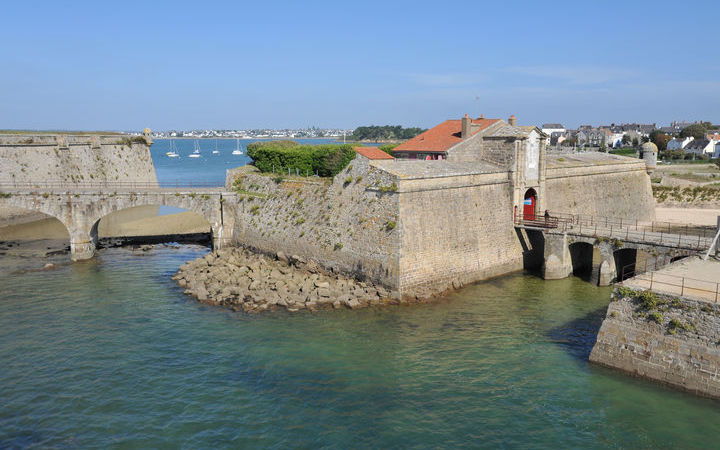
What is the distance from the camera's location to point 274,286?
28.0 meters

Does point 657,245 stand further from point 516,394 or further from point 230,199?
point 230,199

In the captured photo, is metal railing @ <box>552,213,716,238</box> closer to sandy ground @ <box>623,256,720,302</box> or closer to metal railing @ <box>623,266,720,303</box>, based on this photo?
sandy ground @ <box>623,256,720,302</box>

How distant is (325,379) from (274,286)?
10050mm

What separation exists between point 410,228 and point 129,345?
46.2 feet

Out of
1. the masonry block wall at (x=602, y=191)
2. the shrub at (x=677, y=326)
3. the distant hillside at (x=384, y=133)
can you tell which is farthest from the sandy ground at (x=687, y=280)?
the distant hillside at (x=384, y=133)

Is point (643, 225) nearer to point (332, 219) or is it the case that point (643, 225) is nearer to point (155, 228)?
point (332, 219)

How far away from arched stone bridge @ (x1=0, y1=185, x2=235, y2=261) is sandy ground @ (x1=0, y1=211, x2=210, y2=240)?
7240mm

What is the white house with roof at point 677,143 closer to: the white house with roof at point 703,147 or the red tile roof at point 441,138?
the white house with roof at point 703,147

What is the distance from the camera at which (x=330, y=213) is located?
30.6 m

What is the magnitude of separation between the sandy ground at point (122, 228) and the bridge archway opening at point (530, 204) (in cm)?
2602

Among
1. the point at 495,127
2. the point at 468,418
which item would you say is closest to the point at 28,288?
the point at 468,418

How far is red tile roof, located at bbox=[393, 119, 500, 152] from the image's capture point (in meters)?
35.8

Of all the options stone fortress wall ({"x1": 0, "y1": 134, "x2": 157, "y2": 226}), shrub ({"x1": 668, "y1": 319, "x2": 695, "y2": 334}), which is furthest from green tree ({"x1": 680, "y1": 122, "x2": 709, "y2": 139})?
shrub ({"x1": 668, "y1": 319, "x2": 695, "y2": 334})

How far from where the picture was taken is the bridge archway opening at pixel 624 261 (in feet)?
96.8
